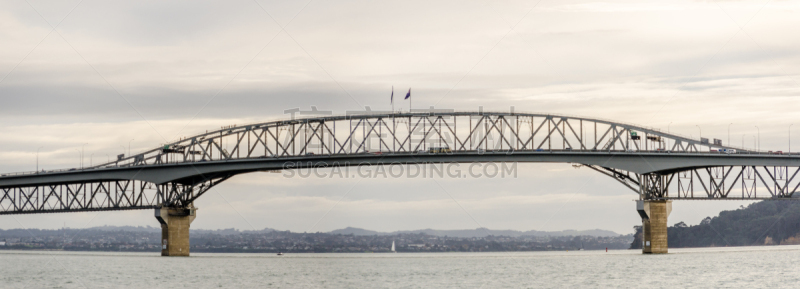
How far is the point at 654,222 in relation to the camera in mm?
125062

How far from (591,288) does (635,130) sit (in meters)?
62.7

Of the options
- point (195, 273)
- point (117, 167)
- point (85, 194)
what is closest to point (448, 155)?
point (195, 273)

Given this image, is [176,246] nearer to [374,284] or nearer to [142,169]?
[142,169]

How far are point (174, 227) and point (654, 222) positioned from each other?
241ft

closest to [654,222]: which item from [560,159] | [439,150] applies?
[560,159]

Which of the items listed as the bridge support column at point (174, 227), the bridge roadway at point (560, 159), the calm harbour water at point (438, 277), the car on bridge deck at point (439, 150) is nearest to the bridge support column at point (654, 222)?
the bridge roadway at point (560, 159)

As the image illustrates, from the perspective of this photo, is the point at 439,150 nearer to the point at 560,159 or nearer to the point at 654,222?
the point at 560,159

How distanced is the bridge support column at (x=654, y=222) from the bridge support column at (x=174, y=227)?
69.6 m

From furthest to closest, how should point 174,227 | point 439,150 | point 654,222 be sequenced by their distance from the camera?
point 174,227 → point 654,222 → point 439,150

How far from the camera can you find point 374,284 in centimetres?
7350

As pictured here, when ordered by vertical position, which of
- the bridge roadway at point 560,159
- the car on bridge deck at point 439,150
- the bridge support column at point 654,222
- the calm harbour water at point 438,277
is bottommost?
the calm harbour water at point 438,277

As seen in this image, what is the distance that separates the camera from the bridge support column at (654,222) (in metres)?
124

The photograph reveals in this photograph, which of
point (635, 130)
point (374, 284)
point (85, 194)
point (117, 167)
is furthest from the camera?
point (85, 194)

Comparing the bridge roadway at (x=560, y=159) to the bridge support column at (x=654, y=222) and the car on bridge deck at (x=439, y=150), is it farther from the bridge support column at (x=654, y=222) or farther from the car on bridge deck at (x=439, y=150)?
the bridge support column at (x=654, y=222)
